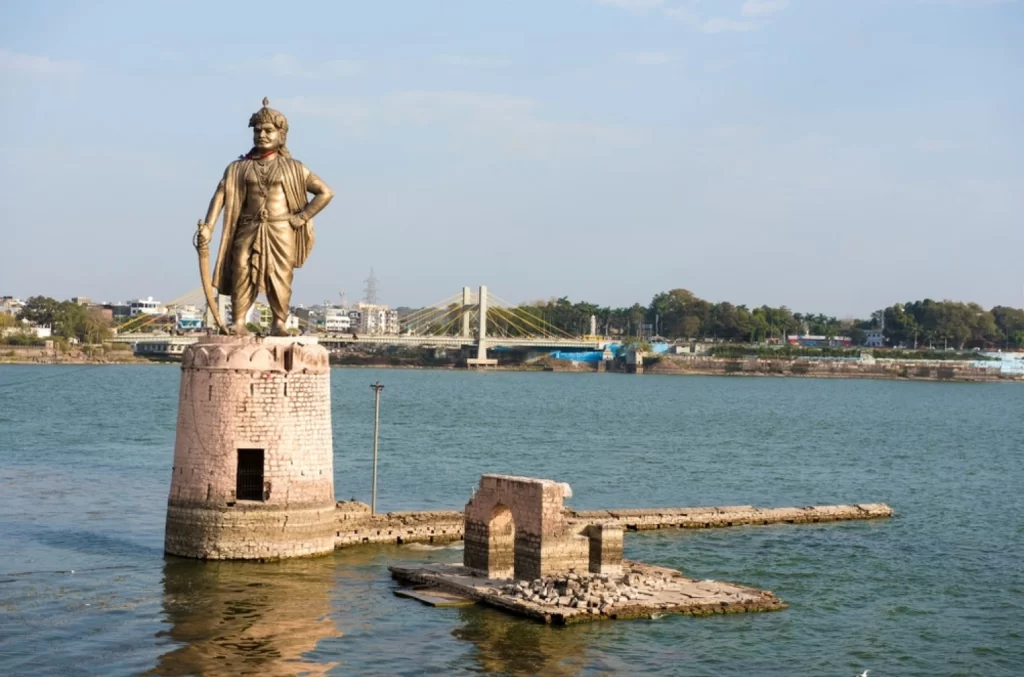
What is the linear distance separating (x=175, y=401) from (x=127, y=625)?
67.0 m

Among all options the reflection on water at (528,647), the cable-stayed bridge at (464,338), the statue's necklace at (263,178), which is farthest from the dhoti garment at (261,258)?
the cable-stayed bridge at (464,338)

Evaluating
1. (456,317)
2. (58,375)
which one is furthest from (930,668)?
(456,317)

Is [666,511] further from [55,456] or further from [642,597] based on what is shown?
[55,456]

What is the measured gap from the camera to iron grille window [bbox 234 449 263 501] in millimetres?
26172

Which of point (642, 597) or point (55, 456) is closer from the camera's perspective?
point (642, 597)

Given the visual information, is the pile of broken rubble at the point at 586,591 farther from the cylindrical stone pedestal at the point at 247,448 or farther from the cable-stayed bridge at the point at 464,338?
the cable-stayed bridge at the point at 464,338

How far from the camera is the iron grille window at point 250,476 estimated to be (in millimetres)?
26172

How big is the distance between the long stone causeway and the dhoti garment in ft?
17.9

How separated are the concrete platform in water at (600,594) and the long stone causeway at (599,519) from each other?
226 cm

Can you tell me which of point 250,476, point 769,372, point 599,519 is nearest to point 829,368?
point 769,372

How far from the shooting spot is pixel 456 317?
194m

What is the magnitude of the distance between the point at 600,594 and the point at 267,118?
1095cm

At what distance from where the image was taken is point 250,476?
86.2ft

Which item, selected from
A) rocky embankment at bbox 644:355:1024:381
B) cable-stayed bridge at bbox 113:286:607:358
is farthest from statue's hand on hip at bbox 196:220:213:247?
rocky embankment at bbox 644:355:1024:381
